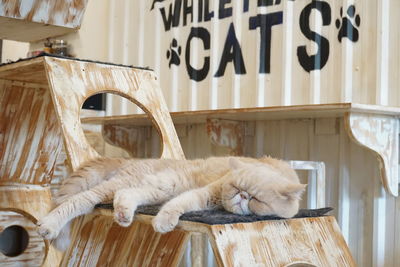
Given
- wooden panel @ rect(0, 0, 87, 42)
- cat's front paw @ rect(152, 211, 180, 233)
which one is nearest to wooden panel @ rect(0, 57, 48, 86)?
wooden panel @ rect(0, 0, 87, 42)

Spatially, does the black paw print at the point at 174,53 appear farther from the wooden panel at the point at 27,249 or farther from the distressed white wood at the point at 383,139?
the distressed white wood at the point at 383,139

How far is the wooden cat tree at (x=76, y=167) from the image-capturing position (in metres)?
1.44

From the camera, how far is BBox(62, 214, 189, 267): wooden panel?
79.0 inches

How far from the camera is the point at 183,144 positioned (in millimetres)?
3738

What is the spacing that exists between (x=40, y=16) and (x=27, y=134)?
0.61m

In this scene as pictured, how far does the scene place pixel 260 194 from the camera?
154 cm

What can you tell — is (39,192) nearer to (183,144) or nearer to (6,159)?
(6,159)

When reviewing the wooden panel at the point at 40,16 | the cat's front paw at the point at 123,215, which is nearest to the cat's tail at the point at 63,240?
the cat's front paw at the point at 123,215

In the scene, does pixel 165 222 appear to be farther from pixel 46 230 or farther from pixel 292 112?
pixel 292 112

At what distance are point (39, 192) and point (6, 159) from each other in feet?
0.71

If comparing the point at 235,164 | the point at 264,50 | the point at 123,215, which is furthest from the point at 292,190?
the point at 264,50

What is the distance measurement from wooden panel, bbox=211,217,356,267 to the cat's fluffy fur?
0.22ft

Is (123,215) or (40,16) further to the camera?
(40,16)

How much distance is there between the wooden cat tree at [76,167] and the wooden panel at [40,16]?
16cm
